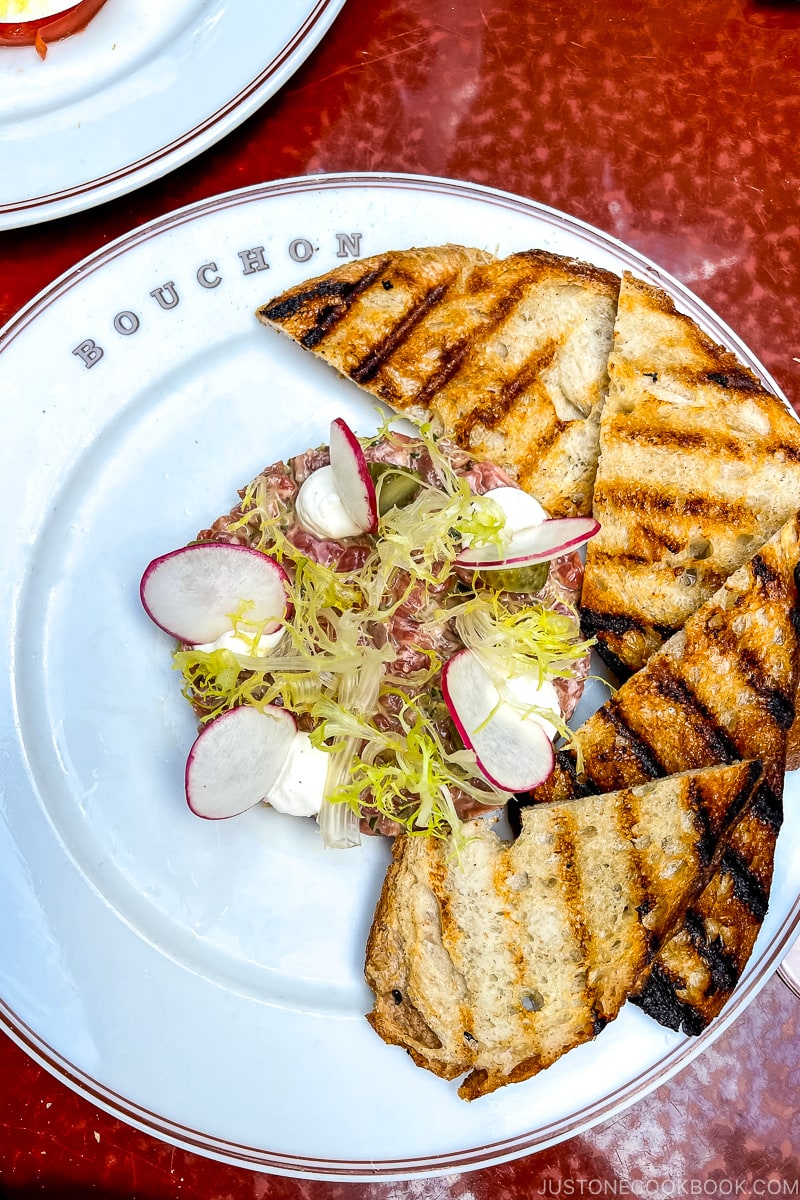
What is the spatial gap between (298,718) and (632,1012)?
125cm

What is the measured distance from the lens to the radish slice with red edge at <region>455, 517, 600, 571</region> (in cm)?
244

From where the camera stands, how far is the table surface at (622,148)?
Result: 285 centimetres

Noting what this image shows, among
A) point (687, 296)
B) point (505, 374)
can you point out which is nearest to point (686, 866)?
point (505, 374)

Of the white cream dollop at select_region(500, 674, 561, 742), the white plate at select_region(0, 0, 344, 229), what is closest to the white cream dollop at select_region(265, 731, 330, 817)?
the white cream dollop at select_region(500, 674, 561, 742)

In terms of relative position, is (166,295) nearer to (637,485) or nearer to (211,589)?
(211,589)

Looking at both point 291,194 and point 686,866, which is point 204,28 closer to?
point 291,194

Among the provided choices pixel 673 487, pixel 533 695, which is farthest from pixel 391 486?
pixel 673 487

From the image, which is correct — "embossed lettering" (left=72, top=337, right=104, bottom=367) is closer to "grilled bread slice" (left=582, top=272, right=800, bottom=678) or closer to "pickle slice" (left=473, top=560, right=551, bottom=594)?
"pickle slice" (left=473, top=560, right=551, bottom=594)

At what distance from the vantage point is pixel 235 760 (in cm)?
238

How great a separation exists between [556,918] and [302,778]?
0.76m

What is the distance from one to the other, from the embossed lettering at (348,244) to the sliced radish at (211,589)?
3.49 feet

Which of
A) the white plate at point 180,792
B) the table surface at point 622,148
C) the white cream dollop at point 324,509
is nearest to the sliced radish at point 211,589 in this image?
the white cream dollop at point 324,509

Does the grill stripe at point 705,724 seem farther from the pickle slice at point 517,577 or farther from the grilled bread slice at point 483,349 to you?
the grilled bread slice at point 483,349

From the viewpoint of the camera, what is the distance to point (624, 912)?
2418mm
